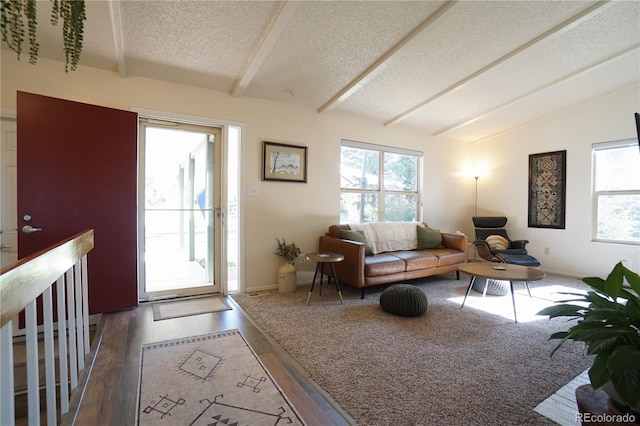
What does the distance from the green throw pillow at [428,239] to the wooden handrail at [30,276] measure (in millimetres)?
4132

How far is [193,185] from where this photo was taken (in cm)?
346

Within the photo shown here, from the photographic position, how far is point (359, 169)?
4.63m

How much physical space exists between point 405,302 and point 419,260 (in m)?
1.11

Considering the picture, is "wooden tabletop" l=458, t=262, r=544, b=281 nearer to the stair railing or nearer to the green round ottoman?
the green round ottoman

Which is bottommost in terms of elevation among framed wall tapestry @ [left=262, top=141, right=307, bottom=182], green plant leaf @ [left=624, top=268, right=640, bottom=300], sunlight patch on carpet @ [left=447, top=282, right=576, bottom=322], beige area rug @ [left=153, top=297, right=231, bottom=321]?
beige area rug @ [left=153, top=297, right=231, bottom=321]

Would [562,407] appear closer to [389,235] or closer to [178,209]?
[389,235]

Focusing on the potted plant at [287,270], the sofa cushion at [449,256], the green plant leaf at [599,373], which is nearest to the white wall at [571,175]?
the sofa cushion at [449,256]

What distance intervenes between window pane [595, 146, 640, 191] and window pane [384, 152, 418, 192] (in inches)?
105

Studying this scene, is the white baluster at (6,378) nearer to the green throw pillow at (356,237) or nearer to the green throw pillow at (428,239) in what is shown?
the green throw pillow at (356,237)

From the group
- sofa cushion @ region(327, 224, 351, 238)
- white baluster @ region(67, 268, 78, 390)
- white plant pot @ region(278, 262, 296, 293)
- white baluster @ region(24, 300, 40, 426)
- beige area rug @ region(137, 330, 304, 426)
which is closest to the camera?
white baluster @ region(24, 300, 40, 426)

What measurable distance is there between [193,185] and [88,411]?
7.98 feet

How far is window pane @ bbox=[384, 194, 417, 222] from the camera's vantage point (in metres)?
4.94

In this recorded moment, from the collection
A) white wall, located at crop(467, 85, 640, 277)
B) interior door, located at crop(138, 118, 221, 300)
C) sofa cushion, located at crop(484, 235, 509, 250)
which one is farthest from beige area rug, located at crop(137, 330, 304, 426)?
white wall, located at crop(467, 85, 640, 277)

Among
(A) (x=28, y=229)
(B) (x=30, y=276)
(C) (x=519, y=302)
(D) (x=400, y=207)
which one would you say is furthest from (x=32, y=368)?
(D) (x=400, y=207)
